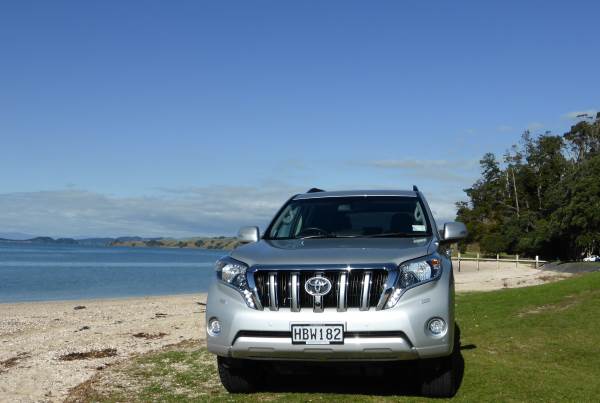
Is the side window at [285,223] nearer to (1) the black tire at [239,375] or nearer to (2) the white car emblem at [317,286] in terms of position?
(1) the black tire at [239,375]

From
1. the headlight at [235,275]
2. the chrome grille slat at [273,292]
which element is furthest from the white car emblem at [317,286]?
the headlight at [235,275]

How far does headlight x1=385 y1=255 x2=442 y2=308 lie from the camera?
5.28 metres

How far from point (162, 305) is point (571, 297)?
60.0 feet

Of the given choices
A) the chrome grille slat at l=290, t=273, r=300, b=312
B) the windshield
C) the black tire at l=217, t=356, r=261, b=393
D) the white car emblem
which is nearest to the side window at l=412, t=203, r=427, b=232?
the windshield

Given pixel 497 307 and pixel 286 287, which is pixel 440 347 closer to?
pixel 286 287

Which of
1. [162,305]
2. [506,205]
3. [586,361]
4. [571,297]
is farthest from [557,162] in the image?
[586,361]

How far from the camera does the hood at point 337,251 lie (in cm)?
543

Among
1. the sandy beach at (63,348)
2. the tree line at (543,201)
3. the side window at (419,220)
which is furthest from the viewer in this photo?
the tree line at (543,201)

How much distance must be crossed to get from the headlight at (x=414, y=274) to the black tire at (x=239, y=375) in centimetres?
158

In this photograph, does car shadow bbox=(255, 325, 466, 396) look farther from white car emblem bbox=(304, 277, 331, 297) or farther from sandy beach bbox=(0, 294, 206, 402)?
sandy beach bbox=(0, 294, 206, 402)

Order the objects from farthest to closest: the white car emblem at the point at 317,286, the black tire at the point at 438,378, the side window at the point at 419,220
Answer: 1. the side window at the point at 419,220
2. the black tire at the point at 438,378
3. the white car emblem at the point at 317,286

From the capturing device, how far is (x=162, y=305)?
91.6 feet

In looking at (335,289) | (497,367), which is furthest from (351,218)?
(497,367)

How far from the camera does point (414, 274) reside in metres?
5.41
